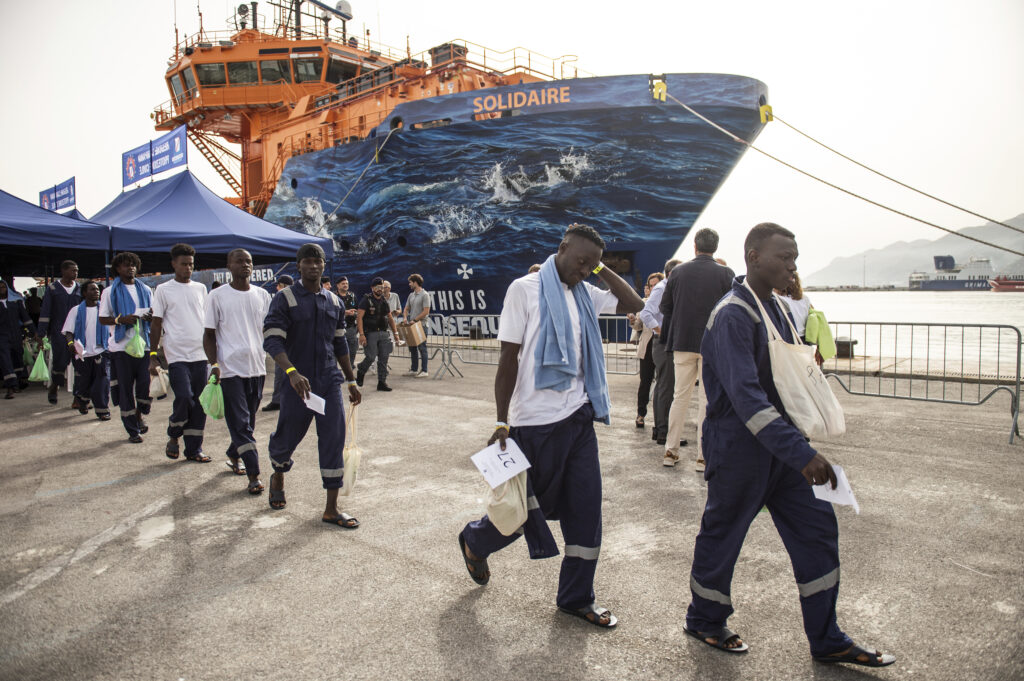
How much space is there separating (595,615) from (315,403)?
216 centimetres

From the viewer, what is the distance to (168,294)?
5.97m

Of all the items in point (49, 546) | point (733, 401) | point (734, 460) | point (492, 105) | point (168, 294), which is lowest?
point (49, 546)

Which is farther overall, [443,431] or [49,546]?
[443,431]

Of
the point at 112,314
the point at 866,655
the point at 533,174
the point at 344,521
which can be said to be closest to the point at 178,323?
the point at 112,314

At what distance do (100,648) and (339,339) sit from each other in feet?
7.46

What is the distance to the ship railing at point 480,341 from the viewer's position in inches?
480

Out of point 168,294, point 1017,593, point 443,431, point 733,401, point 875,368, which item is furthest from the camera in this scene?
point 875,368

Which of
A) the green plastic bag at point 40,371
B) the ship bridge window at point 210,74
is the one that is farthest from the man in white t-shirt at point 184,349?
the ship bridge window at point 210,74

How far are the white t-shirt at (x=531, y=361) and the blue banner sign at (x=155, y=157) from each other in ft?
39.2

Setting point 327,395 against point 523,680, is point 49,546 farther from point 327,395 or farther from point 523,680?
point 523,680

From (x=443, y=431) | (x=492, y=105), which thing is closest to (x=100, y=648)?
(x=443, y=431)

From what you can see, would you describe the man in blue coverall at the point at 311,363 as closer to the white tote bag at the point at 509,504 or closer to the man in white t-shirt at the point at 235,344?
the man in white t-shirt at the point at 235,344

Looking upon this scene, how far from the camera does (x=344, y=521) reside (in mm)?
4152

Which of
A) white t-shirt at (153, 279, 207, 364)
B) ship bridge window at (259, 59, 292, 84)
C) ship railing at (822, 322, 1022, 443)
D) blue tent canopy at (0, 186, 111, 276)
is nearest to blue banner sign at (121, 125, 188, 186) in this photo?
blue tent canopy at (0, 186, 111, 276)
